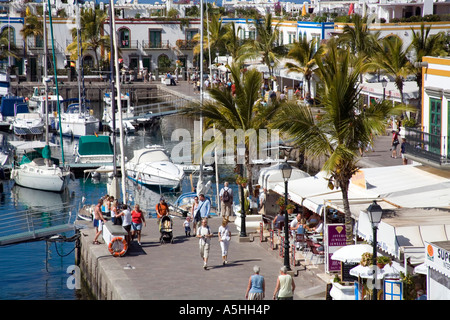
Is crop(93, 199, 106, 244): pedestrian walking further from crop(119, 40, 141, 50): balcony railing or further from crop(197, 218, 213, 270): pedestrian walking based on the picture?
crop(119, 40, 141, 50): balcony railing

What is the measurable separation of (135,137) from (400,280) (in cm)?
4241

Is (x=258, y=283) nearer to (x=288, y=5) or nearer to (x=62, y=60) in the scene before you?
(x=62, y=60)

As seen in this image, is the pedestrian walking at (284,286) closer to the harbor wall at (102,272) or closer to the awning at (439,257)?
the awning at (439,257)

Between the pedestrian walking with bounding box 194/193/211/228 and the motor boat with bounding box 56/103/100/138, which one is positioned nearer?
the pedestrian walking with bounding box 194/193/211/228

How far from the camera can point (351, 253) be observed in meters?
17.5

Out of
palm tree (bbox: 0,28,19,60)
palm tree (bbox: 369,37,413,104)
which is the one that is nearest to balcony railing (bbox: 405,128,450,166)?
palm tree (bbox: 369,37,413,104)

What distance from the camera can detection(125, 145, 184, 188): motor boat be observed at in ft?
129

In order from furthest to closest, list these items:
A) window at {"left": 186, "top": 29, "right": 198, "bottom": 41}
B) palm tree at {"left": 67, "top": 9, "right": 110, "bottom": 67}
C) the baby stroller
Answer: window at {"left": 186, "top": 29, "right": 198, "bottom": 41}
palm tree at {"left": 67, "top": 9, "right": 110, "bottom": 67}
the baby stroller

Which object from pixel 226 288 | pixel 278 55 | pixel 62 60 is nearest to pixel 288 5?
pixel 62 60

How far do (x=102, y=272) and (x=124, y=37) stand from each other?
63.1 metres

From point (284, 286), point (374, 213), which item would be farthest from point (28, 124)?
point (374, 213)

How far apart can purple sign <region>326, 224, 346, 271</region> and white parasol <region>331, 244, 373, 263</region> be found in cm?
135

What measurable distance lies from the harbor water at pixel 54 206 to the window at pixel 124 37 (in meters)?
18.9

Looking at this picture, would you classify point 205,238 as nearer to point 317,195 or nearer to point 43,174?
point 317,195
